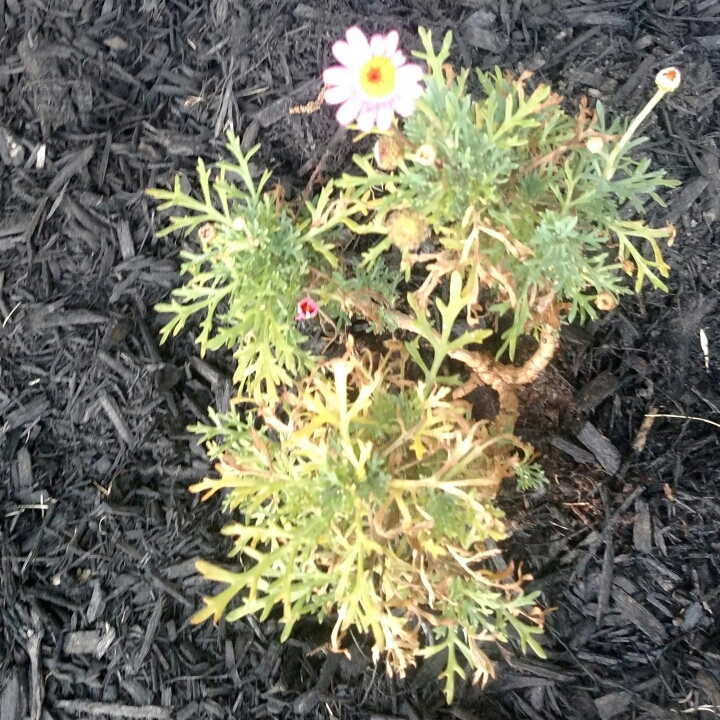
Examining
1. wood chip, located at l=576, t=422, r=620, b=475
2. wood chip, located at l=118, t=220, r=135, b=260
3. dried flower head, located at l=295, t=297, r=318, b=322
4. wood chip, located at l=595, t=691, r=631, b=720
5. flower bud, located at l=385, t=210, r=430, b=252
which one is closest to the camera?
flower bud, located at l=385, t=210, r=430, b=252

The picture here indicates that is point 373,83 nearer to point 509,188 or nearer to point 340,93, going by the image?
point 340,93

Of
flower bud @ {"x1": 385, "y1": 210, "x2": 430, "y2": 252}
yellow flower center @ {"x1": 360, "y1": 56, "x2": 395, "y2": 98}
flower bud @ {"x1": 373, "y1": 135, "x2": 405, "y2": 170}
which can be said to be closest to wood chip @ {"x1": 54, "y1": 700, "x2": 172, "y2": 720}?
flower bud @ {"x1": 385, "y1": 210, "x2": 430, "y2": 252}

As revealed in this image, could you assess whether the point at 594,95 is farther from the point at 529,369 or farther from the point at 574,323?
the point at 529,369

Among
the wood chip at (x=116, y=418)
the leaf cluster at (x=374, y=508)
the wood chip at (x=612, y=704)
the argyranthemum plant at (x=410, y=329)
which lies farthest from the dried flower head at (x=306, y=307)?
the wood chip at (x=612, y=704)

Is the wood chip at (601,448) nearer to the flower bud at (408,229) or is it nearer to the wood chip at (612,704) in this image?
the wood chip at (612,704)

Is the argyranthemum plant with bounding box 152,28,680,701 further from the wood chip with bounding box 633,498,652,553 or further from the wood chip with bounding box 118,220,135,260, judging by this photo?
the wood chip with bounding box 118,220,135,260

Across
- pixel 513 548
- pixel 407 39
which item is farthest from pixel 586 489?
pixel 407 39

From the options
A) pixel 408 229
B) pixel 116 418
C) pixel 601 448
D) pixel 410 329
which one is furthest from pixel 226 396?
pixel 601 448

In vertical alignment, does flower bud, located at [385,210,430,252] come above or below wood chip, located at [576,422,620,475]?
above
